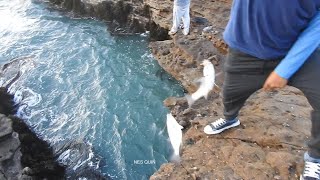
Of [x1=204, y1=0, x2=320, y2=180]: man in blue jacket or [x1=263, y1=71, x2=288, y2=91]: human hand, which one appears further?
[x1=263, y1=71, x2=288, y2=91]: human hand

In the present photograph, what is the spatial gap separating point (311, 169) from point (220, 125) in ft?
3.92

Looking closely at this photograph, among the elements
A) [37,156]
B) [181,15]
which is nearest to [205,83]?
[181,15]

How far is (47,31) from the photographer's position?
10.4 m

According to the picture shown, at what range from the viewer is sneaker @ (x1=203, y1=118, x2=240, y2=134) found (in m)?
4.14

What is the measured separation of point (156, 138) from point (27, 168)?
2277mm

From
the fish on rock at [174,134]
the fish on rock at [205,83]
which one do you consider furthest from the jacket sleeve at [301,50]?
→ the fish on rock at [205,83]

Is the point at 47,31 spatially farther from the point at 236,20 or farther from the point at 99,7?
the point at 236,20

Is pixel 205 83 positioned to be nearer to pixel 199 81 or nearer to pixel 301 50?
pixel 199 81

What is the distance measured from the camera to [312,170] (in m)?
3.22

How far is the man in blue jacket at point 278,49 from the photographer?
100 inches

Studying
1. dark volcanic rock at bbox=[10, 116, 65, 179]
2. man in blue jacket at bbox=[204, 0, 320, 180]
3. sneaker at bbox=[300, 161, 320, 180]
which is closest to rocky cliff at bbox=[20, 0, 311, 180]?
sneaker at bbox=[300, 161, 320, 180]

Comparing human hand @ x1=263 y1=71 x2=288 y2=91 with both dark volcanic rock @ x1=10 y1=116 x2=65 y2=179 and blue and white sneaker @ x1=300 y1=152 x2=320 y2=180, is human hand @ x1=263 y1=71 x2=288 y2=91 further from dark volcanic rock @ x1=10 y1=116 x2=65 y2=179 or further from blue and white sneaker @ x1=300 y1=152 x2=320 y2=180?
dark volcanic rock @ x1=10 y1=116 x2=65 y2=179

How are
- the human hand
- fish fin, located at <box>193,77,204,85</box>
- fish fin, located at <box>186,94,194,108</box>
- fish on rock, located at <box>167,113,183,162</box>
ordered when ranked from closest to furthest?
the human hand
fish on rock, located at <box>167,113,183,162</box>
fish fin, located at <box>186,94,194,108</box>
fish fin, located at <box>193,77,204,85</box>

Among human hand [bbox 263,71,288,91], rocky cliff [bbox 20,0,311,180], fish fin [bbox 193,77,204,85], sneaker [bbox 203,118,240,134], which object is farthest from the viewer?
fish fin [bbox 193,77,204,85]
